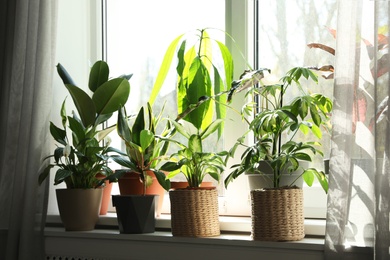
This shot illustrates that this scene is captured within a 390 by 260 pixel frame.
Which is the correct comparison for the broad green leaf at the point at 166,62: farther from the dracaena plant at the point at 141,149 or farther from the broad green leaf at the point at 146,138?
the broad green leaf at the point at 146,138

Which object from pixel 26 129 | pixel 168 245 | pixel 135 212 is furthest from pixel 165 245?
pixel 26 129

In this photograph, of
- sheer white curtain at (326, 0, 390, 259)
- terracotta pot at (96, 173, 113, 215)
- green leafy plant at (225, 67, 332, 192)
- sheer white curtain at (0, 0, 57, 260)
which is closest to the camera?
sheer white curtain at (326, 0, 390, 259)

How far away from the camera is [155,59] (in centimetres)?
269

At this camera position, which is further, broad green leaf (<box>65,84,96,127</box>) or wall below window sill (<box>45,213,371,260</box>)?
broad green leaf (<box>65,84,96,127</box>)

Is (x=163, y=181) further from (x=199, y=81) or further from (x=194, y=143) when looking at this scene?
(x=199, y=81)

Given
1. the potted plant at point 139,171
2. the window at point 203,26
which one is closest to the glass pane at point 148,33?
the window at point 203,26

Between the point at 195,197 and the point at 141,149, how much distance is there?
0.96ft

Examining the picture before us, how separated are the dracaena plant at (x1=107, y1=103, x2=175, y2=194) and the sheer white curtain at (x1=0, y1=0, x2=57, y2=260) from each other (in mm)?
347

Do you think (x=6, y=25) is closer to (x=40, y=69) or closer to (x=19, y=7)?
(x=19, y=7)

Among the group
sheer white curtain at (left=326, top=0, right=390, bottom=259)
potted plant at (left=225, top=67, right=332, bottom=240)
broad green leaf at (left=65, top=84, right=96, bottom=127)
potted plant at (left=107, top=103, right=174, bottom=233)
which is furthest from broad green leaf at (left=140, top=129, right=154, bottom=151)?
sheer white curtain at (left=326, top=0, right=390, bottom=259)

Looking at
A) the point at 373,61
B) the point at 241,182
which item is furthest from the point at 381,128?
the point at 241,182

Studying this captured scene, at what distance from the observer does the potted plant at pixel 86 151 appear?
230 cm

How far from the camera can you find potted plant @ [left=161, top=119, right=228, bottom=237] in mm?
2078

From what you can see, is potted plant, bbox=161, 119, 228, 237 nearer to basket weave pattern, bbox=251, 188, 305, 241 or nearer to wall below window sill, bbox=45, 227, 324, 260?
wall below window sill, bbox=45, 227, 324, 260
